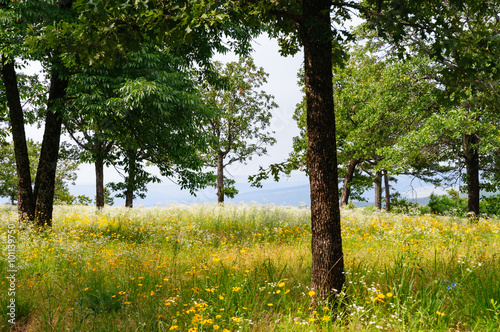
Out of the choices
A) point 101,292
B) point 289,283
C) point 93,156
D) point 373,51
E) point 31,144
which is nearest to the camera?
point 101,292

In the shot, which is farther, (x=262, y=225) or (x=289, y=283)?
(x=262, y=225)

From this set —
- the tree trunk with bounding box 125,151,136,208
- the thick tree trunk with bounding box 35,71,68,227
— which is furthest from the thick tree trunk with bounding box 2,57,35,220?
the tree trunk with bounding box 125,151,136,208

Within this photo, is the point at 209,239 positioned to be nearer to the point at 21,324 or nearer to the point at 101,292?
the point at 101,292

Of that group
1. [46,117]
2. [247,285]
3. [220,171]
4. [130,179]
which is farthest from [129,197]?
[247,285]

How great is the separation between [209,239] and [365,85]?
12.5m

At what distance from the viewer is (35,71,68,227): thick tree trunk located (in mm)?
9438

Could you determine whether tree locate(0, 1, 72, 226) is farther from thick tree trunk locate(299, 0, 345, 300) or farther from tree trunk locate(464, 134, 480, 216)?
tree trunk locate(464, 134, 480, 216)

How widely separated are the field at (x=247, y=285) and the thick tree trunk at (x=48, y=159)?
0.99 m

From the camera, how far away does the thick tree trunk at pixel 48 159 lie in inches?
372

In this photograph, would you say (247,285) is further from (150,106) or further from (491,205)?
(491,205)

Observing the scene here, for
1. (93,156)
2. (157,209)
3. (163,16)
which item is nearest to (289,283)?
(163,16)

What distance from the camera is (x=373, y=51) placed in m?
15.5

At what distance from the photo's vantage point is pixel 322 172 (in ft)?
13.8

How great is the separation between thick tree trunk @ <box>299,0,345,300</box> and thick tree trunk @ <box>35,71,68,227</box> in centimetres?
806
